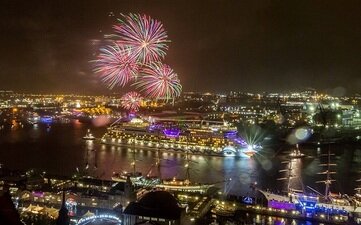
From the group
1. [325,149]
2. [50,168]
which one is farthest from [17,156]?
[325,149]

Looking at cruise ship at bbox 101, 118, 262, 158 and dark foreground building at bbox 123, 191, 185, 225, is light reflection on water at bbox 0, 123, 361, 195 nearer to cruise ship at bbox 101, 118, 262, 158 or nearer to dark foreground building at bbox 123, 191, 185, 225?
cruise ship at bbox 101, 118, 262, 158

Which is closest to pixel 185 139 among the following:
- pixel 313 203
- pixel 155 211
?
pixel 313 203

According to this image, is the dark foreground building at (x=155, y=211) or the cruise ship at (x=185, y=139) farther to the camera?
the cruise ship at (x=185, y=139)

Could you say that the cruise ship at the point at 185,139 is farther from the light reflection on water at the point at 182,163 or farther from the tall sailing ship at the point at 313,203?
the tall sailing ship at the point at 313,203

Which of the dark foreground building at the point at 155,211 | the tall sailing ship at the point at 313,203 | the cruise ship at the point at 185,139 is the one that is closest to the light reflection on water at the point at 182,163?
the cruise ship at the point at 185,139

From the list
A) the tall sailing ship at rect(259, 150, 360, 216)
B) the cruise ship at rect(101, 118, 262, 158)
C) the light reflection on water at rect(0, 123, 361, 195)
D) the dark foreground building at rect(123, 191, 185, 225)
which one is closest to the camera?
the dark foreground building at rect(123, 191, 185, 225)

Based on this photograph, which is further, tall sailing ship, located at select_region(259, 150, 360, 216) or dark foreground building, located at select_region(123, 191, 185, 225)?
tall sailing ship, located at select_region(259, 150, 360, 216)

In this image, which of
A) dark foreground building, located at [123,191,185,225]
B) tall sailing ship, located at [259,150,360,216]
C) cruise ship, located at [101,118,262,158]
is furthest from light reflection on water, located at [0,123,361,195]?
dark foreground building, located at [123,191,185,225]

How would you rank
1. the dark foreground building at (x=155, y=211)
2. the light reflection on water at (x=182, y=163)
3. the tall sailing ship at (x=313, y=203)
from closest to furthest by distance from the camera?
the dark foreground building at (x=155, y=211) → the tall sailing ship at (x=313, y=203) → the light reflection on water at (x=182, y=163)

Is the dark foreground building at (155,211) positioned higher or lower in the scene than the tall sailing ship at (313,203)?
higher
